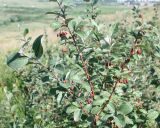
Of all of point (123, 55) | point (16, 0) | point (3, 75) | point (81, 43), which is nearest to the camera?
point (81, 43)

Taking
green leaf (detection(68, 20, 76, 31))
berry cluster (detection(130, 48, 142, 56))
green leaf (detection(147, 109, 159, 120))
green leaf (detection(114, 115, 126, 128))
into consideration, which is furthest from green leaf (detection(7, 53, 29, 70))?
green leaf (detection(147, 109, 159, 120))

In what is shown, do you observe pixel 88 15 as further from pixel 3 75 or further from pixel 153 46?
Result: pixel 3 75

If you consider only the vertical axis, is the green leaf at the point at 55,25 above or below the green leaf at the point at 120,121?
above

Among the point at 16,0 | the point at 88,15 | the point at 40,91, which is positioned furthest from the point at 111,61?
the point at 16,0

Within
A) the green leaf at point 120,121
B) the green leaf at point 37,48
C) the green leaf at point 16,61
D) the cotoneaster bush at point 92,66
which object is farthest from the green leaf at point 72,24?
the green leaf at point 120,121

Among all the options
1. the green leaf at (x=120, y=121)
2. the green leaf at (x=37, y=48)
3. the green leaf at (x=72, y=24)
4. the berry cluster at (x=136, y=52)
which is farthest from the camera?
the berry cluster at (x=136, y=52)

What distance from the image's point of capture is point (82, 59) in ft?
8.84

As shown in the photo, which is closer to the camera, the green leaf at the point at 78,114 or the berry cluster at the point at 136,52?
the green leaf at the point at 78,114

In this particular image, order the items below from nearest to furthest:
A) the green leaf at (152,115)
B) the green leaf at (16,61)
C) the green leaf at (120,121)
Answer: the green leaf at (16,61) → the green leaf at (120,121) → the green leaf at (152,115)

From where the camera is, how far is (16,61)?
2.15 m

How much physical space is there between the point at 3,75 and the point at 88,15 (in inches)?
271

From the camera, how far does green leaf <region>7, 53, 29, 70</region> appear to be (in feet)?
7.01

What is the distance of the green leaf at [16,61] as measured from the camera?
2137 mm

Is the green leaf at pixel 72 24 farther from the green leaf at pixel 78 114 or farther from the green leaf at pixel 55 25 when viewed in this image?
the green leaf at pixel 78 114
